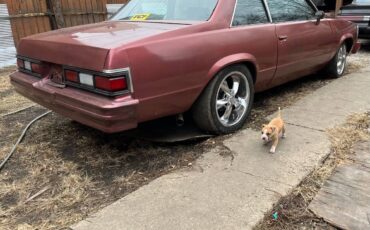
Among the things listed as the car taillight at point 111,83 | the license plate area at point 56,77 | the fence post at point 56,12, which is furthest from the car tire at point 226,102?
the fence post at point 56,12

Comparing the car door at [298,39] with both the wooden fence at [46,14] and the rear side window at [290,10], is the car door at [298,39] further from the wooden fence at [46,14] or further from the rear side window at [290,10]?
the wooden fence at [46,14]

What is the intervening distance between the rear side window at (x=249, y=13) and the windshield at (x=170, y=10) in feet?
1.05

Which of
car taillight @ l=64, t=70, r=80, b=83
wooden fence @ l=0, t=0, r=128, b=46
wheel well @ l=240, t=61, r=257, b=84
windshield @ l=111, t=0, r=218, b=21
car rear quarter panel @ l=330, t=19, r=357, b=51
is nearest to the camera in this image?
car taillight @ l=64, t=70, r=80, b=83

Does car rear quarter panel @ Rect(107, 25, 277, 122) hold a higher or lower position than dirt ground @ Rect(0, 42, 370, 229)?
higher

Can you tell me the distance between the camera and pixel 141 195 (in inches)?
116

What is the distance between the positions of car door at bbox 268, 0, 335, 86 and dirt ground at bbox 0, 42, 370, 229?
649 mm

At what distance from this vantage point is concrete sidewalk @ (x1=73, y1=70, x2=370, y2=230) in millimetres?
2641

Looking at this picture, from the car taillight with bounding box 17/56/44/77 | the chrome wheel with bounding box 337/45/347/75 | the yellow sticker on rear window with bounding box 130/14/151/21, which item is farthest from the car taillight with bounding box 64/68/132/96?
the chrome wheel with bounding box 337/45/347/75

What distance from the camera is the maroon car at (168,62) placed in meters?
3.05

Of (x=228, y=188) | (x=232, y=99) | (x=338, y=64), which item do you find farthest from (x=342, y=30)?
(x=228, y=188)

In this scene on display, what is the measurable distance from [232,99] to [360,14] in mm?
6793

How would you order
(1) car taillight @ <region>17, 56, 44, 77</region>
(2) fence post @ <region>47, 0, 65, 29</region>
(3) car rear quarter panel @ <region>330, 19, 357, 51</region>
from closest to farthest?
(1) car taillight @ <region>17, 56, 44, 77</region>
(3) car rear quarter panel @ <region>330, 19, 357, 51</region>
(2) fence post @ <region>47, 0, 65, 29</region>

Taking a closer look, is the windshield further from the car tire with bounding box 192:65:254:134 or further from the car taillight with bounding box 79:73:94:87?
the car taillight with bounding box 79:73:94:87

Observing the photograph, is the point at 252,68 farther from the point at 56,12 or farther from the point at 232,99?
the point at 56,12
